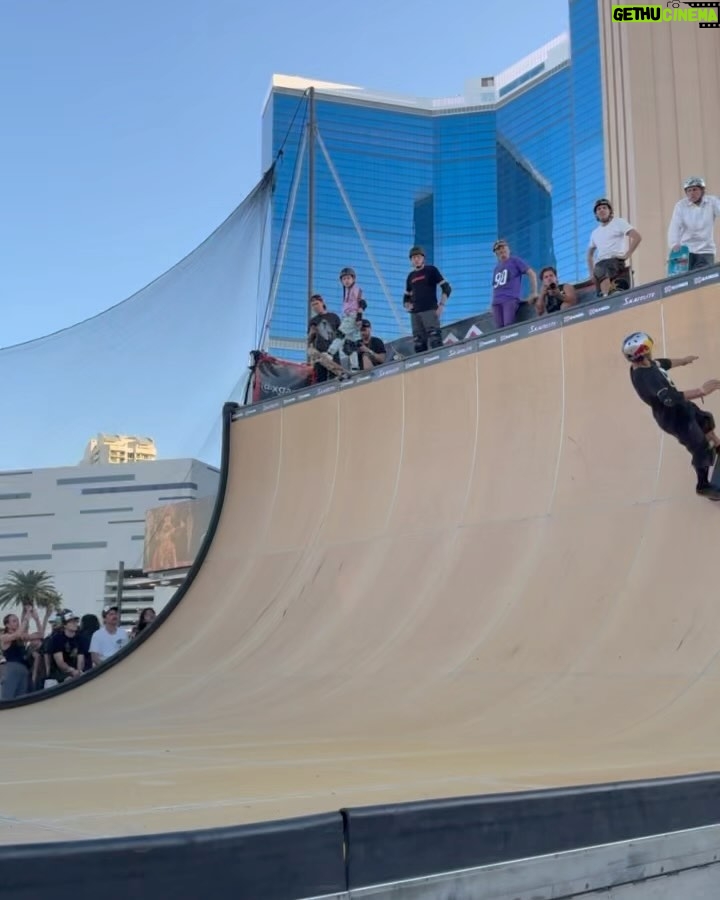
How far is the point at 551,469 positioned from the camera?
727 cm

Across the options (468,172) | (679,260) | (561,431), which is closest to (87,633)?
(561,431)

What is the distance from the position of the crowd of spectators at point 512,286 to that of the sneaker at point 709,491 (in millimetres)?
2345

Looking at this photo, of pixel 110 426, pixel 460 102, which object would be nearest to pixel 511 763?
pixel 110 426

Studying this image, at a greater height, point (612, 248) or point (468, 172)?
point (468, 172)

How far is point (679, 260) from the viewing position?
7750mm

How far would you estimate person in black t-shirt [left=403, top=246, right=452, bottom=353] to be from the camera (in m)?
9.59

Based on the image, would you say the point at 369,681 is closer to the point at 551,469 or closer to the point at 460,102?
the point at 551,469

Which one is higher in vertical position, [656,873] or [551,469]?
[551,469]

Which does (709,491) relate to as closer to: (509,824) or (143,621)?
(509,824)

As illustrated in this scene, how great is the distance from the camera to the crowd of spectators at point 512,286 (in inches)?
297

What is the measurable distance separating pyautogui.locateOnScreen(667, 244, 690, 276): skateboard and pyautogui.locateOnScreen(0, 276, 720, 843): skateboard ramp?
0.90 meters

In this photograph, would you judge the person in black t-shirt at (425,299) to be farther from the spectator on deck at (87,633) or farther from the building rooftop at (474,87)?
the building rooftop at (474,87)

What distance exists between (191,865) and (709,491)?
16.8 feet

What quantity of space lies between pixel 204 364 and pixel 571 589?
284 inches
